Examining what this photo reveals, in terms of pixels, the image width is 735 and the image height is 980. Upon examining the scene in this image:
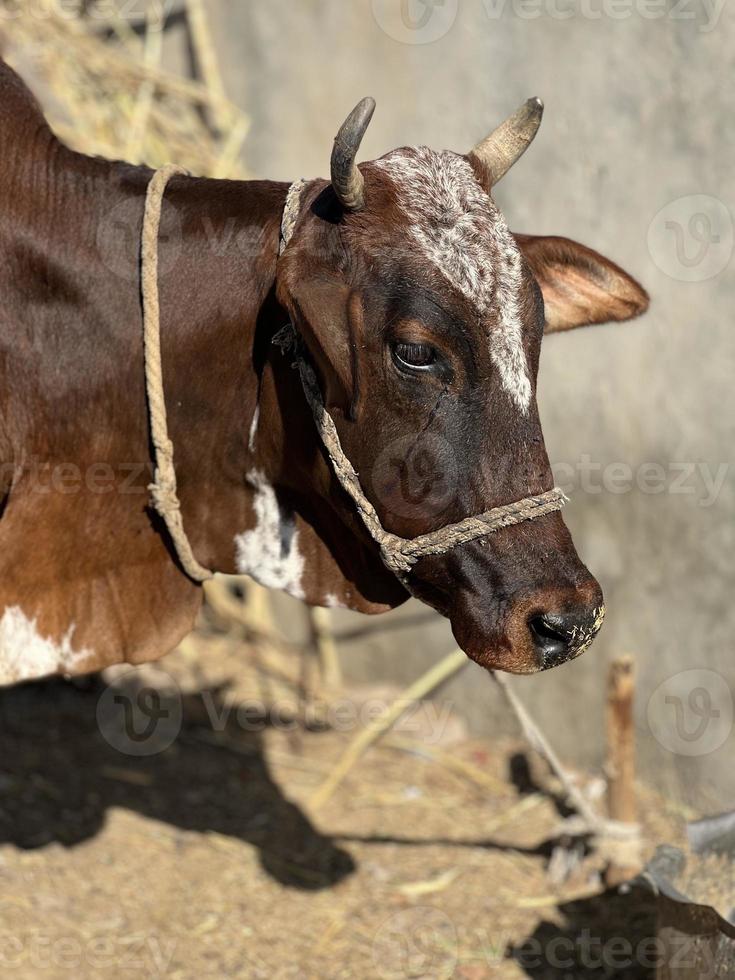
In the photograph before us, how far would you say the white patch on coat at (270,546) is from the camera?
276 centimetres

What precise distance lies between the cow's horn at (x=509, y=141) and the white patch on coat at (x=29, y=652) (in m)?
1.42

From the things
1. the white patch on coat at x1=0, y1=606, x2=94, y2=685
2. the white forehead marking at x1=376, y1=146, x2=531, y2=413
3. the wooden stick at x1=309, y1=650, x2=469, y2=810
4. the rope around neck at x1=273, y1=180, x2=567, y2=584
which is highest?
the white forehead marking at x1=376, y1=146, x2=531, y2=413

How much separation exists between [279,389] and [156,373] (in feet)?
0.91

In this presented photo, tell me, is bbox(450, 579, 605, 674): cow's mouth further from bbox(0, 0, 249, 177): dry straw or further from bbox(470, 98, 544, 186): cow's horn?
bbox(0, 0, 249, 177): dry straw

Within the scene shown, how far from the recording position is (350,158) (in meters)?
2.21

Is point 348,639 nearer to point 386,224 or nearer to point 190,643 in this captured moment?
point 190,643

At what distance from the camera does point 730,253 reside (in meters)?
3.67

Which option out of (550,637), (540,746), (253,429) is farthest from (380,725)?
(550,637)

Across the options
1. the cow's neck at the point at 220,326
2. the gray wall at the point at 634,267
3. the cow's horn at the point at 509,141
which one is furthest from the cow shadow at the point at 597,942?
the cow's horn at the point at 509,141

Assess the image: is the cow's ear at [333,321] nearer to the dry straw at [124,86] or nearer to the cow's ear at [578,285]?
the cow's ear at [578,285]

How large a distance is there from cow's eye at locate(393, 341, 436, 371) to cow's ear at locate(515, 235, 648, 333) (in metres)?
0.62

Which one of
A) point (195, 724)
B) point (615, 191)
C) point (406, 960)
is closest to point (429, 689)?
point (195, 724)

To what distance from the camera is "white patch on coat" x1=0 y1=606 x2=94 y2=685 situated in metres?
2.82

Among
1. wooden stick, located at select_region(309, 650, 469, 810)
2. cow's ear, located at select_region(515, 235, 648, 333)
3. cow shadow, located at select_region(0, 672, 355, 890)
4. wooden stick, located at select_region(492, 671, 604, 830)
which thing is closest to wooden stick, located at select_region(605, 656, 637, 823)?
wooden stick, located at select_region(492, 671, 604, 830)
